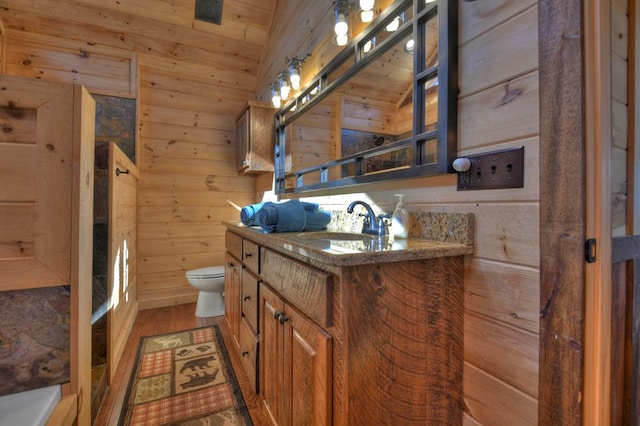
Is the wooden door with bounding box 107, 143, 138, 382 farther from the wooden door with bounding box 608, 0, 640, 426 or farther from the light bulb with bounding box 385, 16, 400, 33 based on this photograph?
the wooden door with bounding box 608, 0, 640, 426

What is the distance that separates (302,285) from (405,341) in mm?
337

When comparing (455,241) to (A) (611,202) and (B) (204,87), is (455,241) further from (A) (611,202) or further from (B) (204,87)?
(B) (204,87)

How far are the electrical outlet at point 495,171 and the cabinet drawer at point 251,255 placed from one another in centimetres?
90

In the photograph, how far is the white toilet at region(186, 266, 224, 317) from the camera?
8.04ft

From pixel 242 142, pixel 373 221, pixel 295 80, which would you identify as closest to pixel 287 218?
pixel 373 221

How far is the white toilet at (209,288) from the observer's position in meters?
2.45

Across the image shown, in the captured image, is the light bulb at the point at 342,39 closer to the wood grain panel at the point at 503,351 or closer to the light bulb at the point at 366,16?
the light bulb at the point at 366,16

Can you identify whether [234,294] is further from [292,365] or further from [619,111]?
[619,111]

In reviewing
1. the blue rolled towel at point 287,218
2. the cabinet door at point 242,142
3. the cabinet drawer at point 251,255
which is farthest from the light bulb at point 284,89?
the cabinet drawer at point 251,255

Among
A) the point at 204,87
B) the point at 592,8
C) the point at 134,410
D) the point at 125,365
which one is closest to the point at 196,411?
the point at 134,410

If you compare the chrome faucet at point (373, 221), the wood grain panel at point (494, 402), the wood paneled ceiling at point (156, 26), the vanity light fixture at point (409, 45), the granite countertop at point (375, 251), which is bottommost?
the wood grain panel at point (494, 402)

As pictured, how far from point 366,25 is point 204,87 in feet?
7.06

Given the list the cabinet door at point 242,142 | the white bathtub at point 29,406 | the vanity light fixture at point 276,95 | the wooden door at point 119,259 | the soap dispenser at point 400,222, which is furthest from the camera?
the cabinet door at point 242,142

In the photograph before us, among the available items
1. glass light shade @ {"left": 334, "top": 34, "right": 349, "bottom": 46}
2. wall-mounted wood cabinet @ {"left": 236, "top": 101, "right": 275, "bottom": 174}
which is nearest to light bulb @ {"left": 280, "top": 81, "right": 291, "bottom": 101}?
wall-mounted wood cabinet @ {"left": 236, "top": 101, "right": 275, "bottom": 174}
